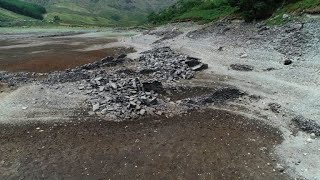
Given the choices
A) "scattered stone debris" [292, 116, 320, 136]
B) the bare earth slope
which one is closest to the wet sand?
the bare earth slope

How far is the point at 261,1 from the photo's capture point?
61.8 m

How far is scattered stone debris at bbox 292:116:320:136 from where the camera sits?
22.3 metres

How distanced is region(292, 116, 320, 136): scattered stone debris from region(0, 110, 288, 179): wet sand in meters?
1.87

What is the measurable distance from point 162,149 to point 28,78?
23688mm

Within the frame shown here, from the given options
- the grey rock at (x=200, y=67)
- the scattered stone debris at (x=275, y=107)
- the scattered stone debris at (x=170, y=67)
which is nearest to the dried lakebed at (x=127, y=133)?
the scattered stone debris at (x=170, y=67)

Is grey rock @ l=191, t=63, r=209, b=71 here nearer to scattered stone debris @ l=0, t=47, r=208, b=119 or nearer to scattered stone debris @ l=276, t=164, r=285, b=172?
scattered stone debris @ l=0, t=47, r=208, b=119

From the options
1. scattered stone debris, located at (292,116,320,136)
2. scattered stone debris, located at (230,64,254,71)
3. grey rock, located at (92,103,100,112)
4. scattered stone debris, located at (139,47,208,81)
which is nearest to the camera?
scattered stone debris, located at (292,116,320,136)

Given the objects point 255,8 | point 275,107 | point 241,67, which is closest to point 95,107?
point 275,107

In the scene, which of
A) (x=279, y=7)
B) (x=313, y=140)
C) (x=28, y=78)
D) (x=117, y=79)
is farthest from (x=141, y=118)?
(x=279, y=7)

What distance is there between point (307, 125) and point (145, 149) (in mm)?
10993

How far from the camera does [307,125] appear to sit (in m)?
23.0

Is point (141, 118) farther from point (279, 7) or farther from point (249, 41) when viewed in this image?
point (279, 7)

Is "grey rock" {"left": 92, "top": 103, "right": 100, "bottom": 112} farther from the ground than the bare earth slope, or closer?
closer

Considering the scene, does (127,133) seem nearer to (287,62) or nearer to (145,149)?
(145,149)
